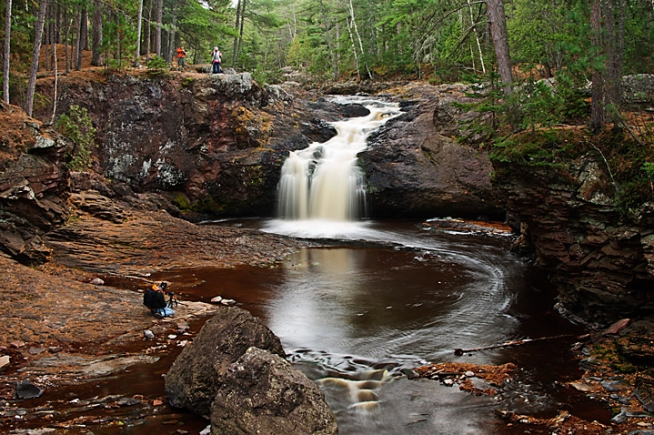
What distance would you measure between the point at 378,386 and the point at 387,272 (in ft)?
20.0

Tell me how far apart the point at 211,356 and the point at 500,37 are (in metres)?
9.53

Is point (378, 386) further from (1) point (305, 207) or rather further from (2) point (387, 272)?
(1) point (305, 207)

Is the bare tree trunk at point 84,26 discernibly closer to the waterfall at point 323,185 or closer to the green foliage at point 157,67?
the green foliage at point 157,67

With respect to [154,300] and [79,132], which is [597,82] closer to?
[154,300]

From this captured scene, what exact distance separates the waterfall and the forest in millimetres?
5113

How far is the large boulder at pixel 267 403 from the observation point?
423 cm

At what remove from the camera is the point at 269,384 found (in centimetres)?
445

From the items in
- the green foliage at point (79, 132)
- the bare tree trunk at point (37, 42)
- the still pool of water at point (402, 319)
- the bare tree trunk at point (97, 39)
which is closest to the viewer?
the still pool of water at point (402, 319)

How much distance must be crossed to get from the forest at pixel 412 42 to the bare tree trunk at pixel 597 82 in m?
0.02

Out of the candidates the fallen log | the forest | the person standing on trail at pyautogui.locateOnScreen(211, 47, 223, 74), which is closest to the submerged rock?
the fallen log

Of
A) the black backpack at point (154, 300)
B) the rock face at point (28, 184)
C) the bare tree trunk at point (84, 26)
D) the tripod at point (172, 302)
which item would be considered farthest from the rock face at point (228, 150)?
the black backpack at point (154, 300)

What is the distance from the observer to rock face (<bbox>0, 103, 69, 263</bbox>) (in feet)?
33.9

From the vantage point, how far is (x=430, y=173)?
19266 mm

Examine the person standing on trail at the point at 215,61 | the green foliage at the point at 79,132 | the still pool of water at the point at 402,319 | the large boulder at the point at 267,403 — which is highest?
the person standing on trail at the point at 215,61
